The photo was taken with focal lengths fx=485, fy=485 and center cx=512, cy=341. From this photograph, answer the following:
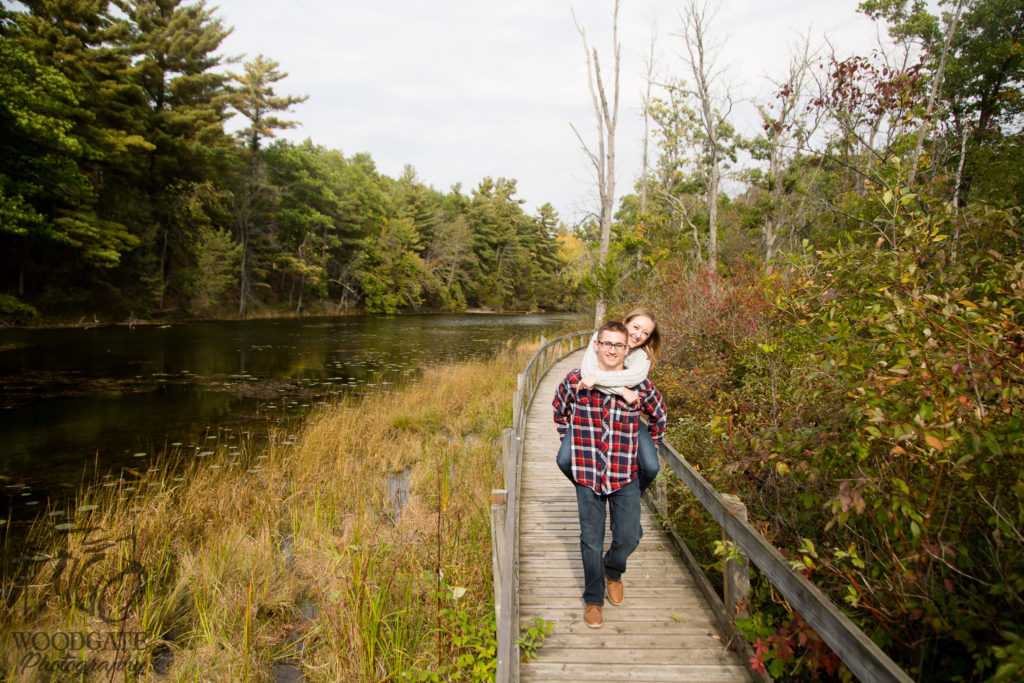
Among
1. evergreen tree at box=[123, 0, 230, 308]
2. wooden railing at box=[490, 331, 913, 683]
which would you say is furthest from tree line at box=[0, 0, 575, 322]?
wooden railing at box=[490, 331, 913, 683]

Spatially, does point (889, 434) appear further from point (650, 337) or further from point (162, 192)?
point (162, 192)

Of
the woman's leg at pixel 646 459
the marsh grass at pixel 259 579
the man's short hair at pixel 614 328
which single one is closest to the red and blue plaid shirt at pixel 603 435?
the woman's leg at pixel 646 459

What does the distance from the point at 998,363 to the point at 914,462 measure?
65 centimetres

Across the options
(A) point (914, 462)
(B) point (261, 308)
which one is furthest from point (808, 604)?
(B) point (261, 308)

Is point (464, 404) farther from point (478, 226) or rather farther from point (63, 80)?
point (478, 226)

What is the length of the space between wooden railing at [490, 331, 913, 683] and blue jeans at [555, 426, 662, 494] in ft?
1.31

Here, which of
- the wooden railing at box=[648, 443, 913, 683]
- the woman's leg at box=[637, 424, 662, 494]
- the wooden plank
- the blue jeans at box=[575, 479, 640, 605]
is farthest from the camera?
the woman's leg at box=[637, 424, 662, 494]

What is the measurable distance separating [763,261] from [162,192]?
117ft

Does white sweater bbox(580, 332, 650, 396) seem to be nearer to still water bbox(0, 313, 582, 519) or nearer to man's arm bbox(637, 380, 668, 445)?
man's arm bbox(637, 380, 668, 445)

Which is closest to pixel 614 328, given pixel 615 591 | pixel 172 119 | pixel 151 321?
pixel 615 591

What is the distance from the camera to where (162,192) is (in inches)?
1255

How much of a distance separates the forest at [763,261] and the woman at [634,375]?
0.60m

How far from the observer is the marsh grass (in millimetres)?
3680

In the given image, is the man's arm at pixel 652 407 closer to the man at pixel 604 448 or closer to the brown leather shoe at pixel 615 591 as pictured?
the man at pixel 604 448
